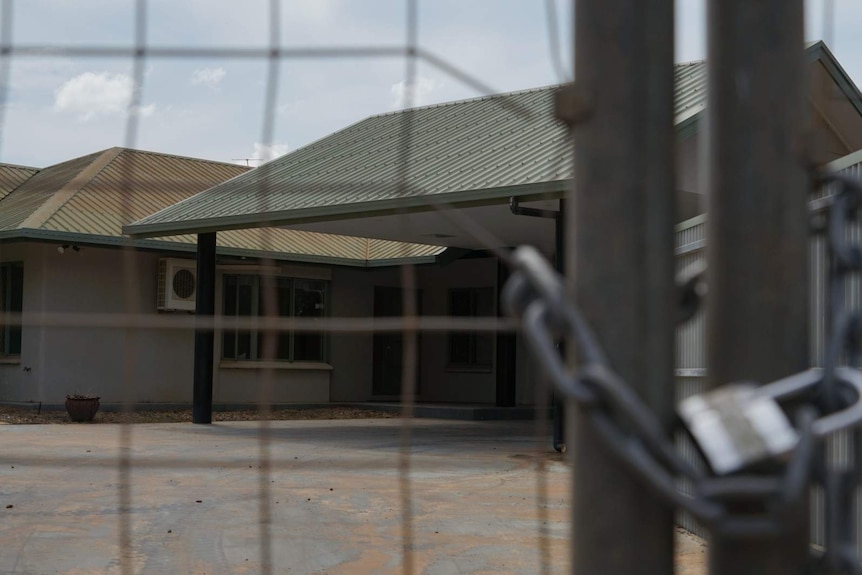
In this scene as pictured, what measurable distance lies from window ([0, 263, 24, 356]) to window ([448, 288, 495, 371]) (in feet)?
26.5

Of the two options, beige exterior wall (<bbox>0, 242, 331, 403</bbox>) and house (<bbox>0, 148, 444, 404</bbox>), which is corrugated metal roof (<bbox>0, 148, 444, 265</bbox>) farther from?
beige exterior wall (<bbox>0, 242, 331, 403</bbox>)

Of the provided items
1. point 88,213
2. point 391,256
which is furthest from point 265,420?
point 391,256

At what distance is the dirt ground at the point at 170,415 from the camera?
52.0ft

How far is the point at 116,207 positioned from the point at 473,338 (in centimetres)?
737

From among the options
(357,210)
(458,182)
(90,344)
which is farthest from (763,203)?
A: (90,344)

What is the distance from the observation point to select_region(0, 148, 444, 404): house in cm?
1716

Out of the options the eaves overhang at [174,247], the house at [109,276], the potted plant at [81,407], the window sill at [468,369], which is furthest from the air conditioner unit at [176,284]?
the window sill at [468,369]

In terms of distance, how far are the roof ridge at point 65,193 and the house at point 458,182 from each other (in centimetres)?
188

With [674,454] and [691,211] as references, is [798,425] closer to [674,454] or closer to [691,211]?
[674,454]

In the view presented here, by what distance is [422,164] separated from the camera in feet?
42.7

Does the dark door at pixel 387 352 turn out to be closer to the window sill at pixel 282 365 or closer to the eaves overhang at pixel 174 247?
the window sill at pixel 282 365

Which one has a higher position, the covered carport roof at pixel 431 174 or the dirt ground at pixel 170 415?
the covered carport roof at pixel 431 174

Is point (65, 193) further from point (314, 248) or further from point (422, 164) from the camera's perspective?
point (422, 164)

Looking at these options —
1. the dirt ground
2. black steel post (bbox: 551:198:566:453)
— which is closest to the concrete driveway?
black steel post (bbox: 551:198:566:453)
